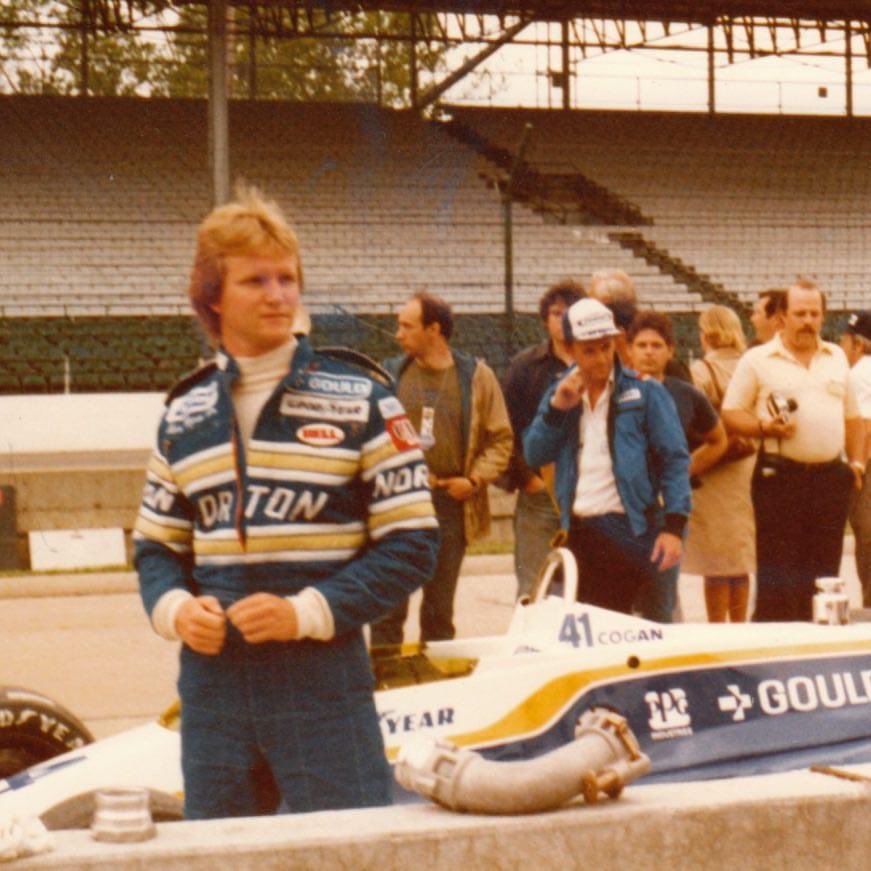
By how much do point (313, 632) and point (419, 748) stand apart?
0.98ft

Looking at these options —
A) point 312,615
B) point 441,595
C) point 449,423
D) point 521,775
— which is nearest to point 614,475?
point 441,595

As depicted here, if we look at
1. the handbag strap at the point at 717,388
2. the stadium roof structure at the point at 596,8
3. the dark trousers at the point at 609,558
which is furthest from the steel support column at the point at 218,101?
the dark trousers at the point at 609,558

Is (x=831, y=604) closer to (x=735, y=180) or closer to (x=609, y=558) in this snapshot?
(x=609, y=558)

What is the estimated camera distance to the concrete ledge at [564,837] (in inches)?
107

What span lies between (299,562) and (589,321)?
2.81 metres

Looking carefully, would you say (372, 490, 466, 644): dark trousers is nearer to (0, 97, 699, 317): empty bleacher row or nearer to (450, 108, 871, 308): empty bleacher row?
(0, 97, 699, 317): empty bleacher row

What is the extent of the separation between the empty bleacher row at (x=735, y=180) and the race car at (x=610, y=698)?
22050 mm

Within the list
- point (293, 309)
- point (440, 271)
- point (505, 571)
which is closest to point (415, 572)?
point (293, 309)

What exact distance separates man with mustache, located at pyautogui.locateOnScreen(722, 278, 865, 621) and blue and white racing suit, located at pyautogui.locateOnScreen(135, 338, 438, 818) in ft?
14.3

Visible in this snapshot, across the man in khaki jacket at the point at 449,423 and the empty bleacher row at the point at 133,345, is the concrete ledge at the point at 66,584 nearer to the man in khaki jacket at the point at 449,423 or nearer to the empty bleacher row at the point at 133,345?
the man in khaki jacket at the point at 449,423

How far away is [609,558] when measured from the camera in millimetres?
6051

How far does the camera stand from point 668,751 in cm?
474

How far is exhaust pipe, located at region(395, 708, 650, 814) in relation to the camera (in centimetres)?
282

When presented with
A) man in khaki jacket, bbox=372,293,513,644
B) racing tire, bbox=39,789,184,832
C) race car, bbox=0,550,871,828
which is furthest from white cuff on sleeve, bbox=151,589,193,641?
man in khaki jacket, bbox=372,293,513,644
